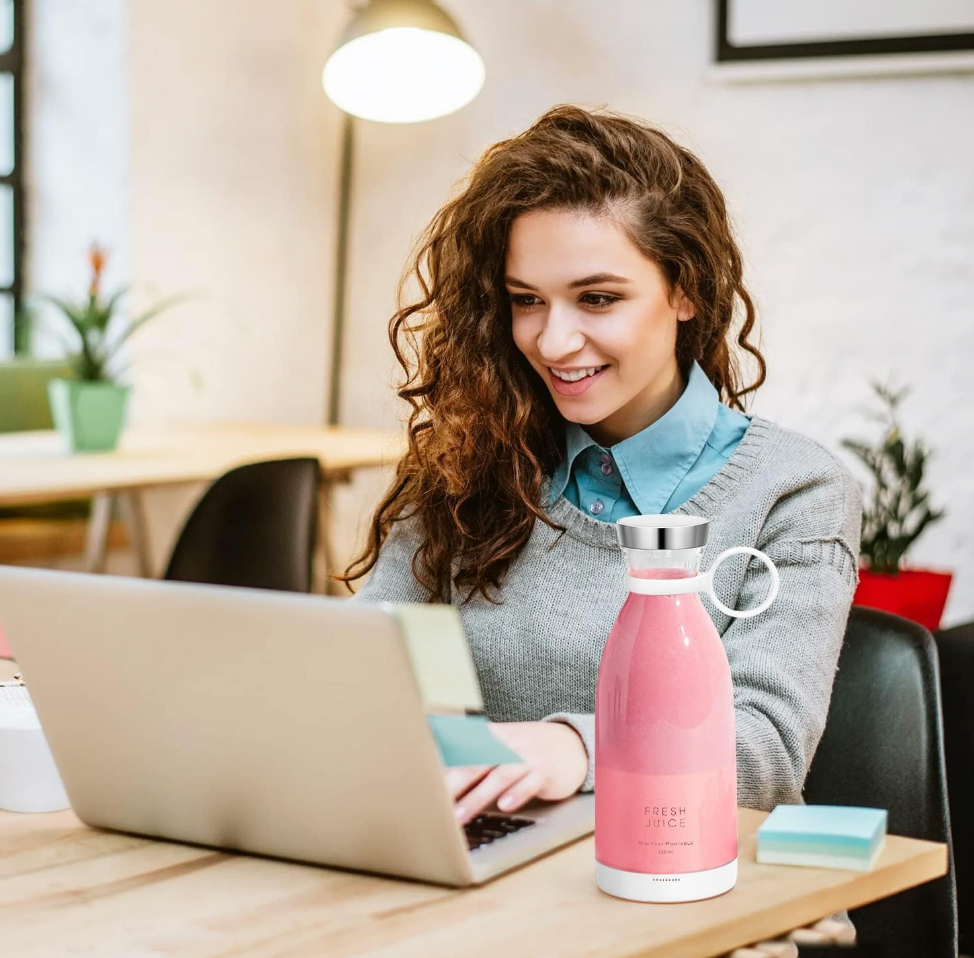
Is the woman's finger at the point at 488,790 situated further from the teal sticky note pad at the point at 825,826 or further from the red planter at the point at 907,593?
the red planter at the point at 907,593

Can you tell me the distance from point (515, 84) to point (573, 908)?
13.2ft

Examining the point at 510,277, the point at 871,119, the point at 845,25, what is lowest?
the point at 510,277

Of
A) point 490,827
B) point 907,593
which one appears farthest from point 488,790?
point 907,593

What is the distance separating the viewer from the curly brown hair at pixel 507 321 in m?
1.43

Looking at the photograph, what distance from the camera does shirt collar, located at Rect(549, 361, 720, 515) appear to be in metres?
1.43

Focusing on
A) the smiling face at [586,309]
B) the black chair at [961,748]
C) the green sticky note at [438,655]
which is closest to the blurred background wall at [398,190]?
the smiling face at [586,309]

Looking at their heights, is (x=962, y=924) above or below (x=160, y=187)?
below

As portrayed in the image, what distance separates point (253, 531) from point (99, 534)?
171 centimetres

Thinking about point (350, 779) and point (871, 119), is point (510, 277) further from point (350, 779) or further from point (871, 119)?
point (871, 119)

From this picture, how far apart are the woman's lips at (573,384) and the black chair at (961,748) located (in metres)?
0.42

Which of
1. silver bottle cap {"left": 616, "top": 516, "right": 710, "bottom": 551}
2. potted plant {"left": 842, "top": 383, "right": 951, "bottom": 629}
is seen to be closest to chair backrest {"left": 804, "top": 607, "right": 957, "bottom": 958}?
silver bottle cap {"left": 616, "top": 516, "right": 710, "bottom": 551}

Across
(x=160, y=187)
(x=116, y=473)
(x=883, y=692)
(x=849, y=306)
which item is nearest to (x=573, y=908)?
(x=883, y=692)

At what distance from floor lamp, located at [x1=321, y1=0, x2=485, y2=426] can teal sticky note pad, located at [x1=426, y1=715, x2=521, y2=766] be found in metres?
3.19

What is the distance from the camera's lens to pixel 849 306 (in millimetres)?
3998
